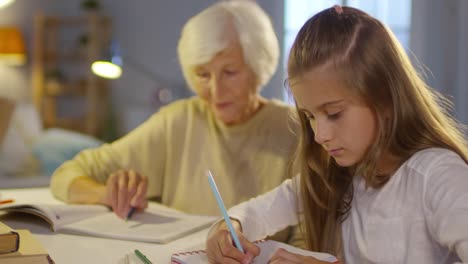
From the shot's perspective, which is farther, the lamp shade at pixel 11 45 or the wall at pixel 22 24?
the wall at pixel 22 24

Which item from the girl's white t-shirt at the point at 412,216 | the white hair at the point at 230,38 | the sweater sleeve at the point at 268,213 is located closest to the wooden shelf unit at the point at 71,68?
the white hair at the point at 230,38

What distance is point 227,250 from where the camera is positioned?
3.42 feet

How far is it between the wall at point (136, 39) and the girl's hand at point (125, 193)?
4682mm

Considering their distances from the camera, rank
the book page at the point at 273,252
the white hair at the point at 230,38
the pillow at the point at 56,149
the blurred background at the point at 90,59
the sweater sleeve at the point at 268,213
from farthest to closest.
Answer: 1. the blurred background at the point at 90,59
2. the pillow at the point at 56,149
3. the white hair at the point at 230,38
4. the sweater sleeve at the point at 268,213
5. the book page at the point at 273,252

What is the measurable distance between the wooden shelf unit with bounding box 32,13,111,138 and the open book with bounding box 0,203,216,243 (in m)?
5.01

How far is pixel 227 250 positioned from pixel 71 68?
5748 mm

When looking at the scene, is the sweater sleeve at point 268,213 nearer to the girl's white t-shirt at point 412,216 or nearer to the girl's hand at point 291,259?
the girl's white t-shirt at point 412,216

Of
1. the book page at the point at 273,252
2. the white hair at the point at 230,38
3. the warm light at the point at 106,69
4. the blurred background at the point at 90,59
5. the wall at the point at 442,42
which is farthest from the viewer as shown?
the blurred background at the point at 90,59

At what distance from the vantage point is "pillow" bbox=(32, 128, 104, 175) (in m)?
4.40

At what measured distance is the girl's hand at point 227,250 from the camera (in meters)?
1.04

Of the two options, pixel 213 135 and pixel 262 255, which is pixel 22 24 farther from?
pixel 262 255

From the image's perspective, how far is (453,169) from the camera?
0.98 meters

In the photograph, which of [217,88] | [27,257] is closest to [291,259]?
[27,257]

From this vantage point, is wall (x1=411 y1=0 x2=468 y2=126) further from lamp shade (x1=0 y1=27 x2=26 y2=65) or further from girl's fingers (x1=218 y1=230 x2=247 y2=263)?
girl's fingers (x1=218 y1=230 x2=247 y2=263)
